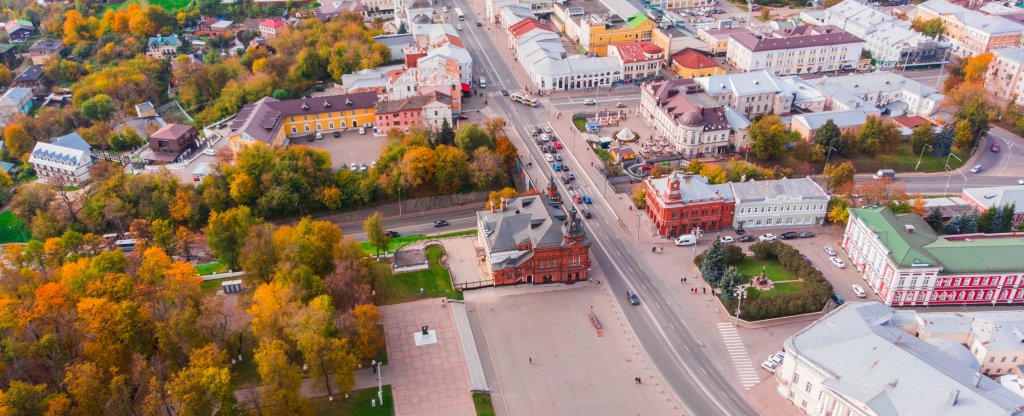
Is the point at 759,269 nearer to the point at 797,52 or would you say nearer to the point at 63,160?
the point at 797,52

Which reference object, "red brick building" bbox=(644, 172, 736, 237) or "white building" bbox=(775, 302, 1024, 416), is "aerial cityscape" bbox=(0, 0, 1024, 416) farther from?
"red brick building" bbox=(644, 172, 736, 237)

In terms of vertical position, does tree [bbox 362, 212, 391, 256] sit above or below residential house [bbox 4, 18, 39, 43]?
above

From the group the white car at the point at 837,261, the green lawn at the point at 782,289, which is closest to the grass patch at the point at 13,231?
the green lawn at the point at 782,289

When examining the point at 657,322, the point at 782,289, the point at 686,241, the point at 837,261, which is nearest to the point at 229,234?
the point at 657,322

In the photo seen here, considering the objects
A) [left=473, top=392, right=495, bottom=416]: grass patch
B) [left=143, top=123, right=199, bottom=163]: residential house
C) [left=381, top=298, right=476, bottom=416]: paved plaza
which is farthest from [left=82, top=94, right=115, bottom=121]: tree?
[left=473, top=392, right=495, bottom=416]: grass patch

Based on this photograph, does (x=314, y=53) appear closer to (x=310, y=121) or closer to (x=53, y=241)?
(x=310, y=121)

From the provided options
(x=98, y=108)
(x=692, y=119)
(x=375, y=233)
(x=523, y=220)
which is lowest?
(x=98, y=108)
